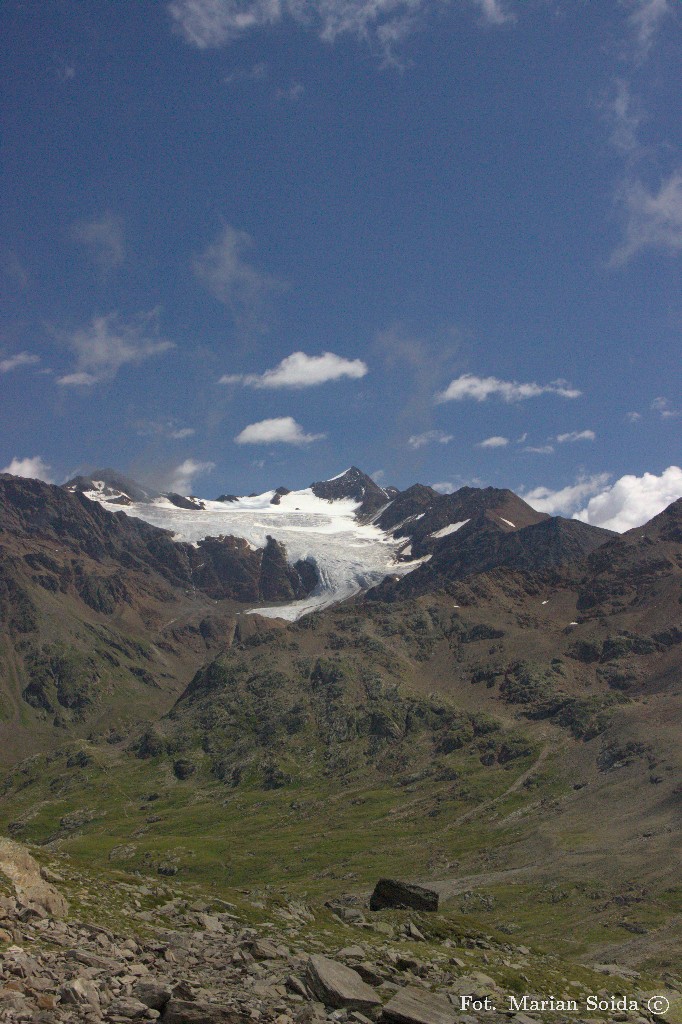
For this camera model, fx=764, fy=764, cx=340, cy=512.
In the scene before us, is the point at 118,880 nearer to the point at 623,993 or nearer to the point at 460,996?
the point at 460,996

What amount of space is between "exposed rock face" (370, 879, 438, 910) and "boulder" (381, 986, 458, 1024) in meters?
36.4

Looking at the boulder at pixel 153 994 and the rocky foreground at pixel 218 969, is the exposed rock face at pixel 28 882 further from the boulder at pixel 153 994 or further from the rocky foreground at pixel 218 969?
the boulder at pixel 153 994

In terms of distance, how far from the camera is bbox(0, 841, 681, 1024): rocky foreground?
26.5 m

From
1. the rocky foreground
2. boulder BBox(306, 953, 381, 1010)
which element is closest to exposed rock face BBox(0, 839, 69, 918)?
the rocky foreground

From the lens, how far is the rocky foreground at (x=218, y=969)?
2650 cm

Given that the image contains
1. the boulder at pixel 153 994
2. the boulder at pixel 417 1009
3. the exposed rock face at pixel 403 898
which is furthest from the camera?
the exposed rock face at pixel 403 898

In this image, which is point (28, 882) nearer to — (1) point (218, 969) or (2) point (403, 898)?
(1) point (218, 969)

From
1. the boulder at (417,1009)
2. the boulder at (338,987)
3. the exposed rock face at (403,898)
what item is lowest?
the exposed rock face at (403,898)

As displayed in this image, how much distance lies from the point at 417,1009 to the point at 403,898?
4037cm

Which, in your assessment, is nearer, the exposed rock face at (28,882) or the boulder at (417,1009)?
the boulder at (417,1009)

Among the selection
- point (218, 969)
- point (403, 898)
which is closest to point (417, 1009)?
point (218, 969)

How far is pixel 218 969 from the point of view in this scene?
3428cm

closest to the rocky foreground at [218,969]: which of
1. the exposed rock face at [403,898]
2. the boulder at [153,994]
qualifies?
the boulder at [153,994]

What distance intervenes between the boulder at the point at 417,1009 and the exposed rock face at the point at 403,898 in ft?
120
